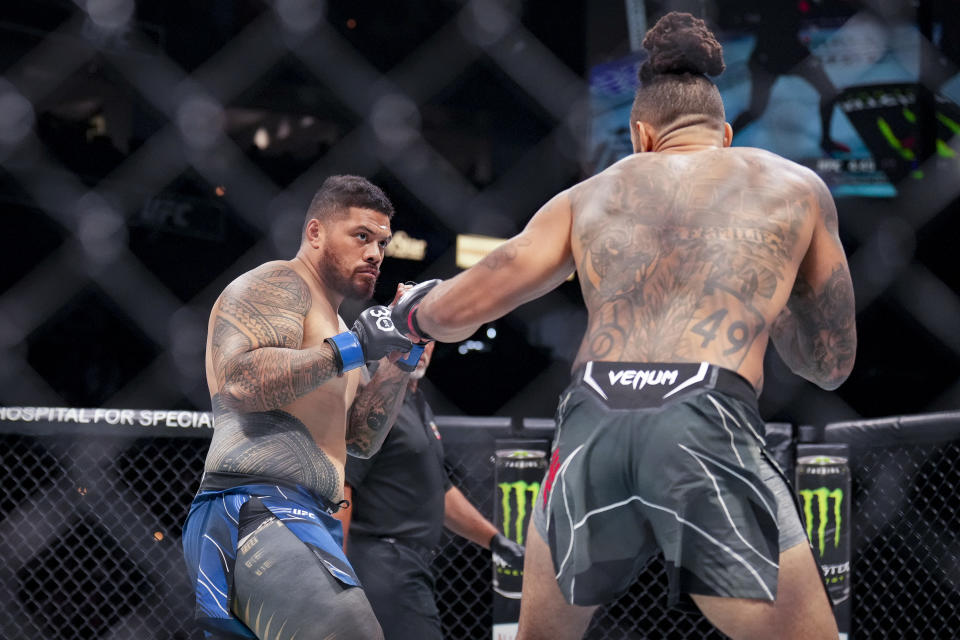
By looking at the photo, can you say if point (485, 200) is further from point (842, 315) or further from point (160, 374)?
point (842, 315)

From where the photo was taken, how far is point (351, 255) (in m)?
2.21

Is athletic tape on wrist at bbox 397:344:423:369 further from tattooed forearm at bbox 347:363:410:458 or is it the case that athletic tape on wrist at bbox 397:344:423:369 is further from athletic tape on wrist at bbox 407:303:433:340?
athletic tape on wrist at bbox 407:303:433:340

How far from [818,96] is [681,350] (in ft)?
17.6

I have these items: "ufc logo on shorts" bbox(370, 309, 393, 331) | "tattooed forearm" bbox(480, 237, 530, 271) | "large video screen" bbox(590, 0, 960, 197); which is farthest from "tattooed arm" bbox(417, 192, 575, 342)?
"large video screen" bbox(590, 0, 960, 197)

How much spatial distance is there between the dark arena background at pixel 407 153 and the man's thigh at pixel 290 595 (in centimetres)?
317

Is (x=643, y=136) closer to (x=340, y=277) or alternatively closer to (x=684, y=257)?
(x=684, y=257)

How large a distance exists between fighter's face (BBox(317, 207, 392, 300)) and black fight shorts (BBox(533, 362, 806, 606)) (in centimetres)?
91

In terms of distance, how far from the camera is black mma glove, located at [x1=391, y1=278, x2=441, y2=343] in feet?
5.63

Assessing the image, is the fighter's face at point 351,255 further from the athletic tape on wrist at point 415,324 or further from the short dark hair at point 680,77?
the short dark hair at point 680,77

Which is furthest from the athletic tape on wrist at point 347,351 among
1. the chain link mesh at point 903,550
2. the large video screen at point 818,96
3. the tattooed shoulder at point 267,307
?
the large video screen at point 818,96

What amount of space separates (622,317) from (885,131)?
17.6ft

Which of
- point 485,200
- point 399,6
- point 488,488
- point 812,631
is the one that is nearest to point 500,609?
point 488,488

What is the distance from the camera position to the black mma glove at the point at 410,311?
5.63 ft

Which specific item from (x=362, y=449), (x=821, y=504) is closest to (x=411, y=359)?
(x=362, y=449)
